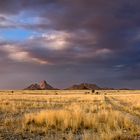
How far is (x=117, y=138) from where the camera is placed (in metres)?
14.0

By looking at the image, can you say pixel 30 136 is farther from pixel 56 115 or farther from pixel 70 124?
pixel 56 115

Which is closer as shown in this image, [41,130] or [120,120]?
[41,130]

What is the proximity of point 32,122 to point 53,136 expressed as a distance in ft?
16.6

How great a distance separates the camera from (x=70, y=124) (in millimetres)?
18766

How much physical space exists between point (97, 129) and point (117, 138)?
10.9 feet

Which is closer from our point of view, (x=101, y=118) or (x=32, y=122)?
(x=32, y=122)

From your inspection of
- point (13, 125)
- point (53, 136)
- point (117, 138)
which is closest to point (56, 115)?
point (13, 125)

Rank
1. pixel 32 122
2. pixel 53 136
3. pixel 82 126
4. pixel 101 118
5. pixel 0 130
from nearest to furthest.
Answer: pixel 53 136 < pixel 0 130 < pixel 82 126 < pixel 32 122 < pixel 101 118

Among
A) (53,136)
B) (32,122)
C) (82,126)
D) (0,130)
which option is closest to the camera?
(53,136)

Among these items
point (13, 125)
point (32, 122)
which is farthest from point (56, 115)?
point (13, 125)

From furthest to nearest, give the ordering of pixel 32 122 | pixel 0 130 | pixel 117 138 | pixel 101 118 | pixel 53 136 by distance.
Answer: pixel 101 118
pixel 32 122
pixel 0 130
pixel 53 136
pixel 117 138

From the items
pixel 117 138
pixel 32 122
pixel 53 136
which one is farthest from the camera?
pixel 32 122

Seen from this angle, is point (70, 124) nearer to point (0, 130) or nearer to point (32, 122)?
point (32, 122)

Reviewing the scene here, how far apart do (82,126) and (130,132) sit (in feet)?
10.7
